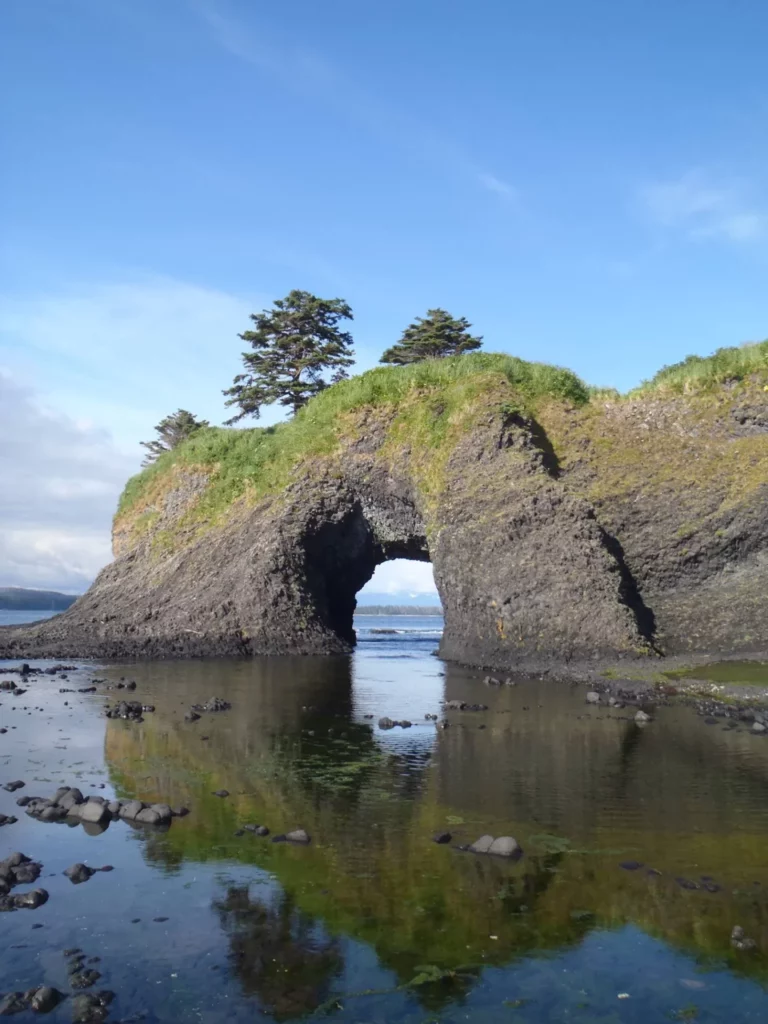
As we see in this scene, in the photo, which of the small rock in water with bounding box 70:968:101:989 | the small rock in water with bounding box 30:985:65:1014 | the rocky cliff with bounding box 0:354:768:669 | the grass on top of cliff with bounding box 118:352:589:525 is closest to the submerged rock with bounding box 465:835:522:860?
the small rock in water with bounding box 70:968:101:989

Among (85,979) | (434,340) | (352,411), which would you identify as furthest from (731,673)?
(434,340)

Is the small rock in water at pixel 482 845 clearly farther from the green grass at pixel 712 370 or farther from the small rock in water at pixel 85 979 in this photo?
the green grass at pixel 712 370

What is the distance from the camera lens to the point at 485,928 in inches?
374

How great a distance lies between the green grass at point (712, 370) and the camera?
1495 inches

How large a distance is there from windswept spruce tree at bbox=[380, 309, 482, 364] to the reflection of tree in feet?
202

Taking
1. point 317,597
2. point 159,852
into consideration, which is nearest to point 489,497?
point 317,597

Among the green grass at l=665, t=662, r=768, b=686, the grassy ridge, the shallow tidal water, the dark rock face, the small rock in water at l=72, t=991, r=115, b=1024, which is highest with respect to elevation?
the grassy ridge

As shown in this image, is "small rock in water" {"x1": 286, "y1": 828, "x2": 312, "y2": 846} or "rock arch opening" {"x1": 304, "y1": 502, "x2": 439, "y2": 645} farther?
"rock arch opening" {"x1": 304, "y1": 502, "x2": 439, "y2": 645}

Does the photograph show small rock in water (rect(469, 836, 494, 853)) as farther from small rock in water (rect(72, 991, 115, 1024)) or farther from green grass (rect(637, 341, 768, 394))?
green grass (rect(637, 341, 768, 394))

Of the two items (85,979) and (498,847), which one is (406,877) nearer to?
(498,847)

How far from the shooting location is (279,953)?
29.0 ft

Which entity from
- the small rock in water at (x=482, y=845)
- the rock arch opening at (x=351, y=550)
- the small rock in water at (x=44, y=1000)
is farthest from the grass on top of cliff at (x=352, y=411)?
the small rock in water at (x=44, y=1000)

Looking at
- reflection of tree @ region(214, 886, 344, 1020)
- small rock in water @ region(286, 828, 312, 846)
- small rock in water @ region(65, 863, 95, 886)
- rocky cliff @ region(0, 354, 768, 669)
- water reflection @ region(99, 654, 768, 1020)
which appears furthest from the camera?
rocky cliff @ region(0, 354, 768, 669)

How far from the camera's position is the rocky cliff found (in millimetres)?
35000
